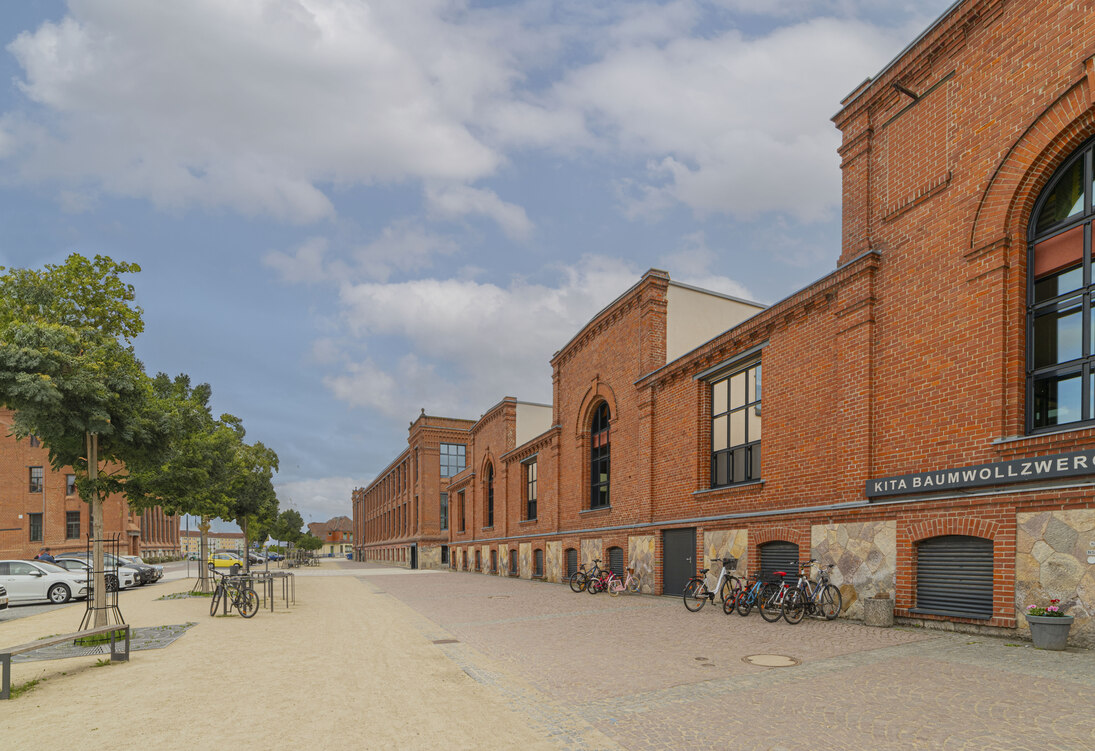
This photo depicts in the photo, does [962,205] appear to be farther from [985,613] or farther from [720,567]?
[720,567]

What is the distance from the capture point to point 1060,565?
→ 9602 mm

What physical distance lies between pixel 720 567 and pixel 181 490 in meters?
15.0

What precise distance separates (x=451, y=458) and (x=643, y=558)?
44084 mm

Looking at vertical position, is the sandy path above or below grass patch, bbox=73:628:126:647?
above

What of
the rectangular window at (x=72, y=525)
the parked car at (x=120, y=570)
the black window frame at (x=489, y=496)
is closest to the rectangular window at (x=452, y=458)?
the black window frame at (x=489, y=496)

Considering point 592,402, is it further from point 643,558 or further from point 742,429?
point 742,429

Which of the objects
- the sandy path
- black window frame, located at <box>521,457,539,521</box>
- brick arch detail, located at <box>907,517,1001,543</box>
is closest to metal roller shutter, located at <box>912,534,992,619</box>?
brick arch detail, located at <box>907,517,1001,543</box>

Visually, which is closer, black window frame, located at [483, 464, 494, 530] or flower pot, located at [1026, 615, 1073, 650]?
flower pot, located at [1026, 615, 1073, 650]

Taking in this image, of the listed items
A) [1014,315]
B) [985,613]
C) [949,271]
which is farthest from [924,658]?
[949,271]

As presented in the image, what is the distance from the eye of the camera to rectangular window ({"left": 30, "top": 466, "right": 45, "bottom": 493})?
5522cm

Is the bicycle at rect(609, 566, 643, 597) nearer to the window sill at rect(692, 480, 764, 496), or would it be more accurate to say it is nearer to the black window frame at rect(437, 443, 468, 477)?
the window sill at rect(692, 480, 764, 496)

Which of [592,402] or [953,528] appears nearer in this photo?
[953,528]

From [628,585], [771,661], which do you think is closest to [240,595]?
[628,585]

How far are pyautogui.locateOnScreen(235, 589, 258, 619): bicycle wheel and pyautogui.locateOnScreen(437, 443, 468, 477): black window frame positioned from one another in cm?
4616
